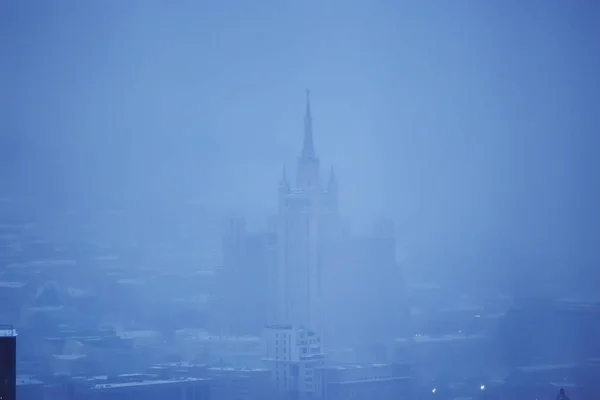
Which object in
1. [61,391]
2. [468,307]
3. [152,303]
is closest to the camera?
[61,391]

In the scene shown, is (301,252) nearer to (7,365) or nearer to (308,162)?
(308,162)

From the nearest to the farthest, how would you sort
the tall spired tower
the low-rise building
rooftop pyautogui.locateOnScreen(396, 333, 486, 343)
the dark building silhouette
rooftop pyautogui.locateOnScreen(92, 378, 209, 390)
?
1. the dark building silhouette
2. rooftop pyautogui.locateOnScreen(92, 378, 209, 390)
3. the low-rise building
4. the tall spired tower
5. rooftop pyautogui.locateOnScreen(396, 333, 486, 343)

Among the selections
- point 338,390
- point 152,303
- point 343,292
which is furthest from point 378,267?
point 152,303

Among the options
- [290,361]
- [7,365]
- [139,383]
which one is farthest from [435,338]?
[7,365]

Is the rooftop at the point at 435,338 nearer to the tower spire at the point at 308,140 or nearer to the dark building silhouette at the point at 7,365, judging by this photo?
the tower spire at the point at 308,140

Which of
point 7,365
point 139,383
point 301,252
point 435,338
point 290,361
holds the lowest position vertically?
point 7,365

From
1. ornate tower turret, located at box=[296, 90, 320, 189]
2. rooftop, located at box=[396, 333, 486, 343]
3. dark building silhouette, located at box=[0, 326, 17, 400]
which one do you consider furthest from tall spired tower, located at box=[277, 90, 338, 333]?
dark building silhouette, located at box=[0, 326, 17, 400]

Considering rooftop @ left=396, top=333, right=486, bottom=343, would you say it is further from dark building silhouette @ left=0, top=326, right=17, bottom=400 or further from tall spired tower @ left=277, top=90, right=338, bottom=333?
dark building silhouette @ left=0, top=326, right=17, bottom=400

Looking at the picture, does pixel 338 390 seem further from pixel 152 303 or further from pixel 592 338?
pixel 592 338
